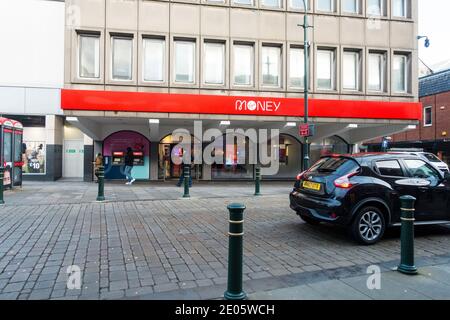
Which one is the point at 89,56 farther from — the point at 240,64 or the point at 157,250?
the point at 157,250

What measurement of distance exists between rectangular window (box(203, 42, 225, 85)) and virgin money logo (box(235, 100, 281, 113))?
141 centimetres

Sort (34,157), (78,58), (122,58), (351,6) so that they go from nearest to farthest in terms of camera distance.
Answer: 1. (78,58)
2. (122,58)
3. (351,6)
4. (34,157)

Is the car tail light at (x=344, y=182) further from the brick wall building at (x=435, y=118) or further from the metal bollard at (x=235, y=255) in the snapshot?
the brick wall building at (x=435, y=118)

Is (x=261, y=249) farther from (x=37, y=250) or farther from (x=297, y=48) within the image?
(x=297, y=48)

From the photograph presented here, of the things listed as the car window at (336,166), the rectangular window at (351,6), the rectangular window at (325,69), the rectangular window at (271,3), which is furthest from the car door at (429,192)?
the rectangular window at (351,6)

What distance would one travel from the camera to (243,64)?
17.4 metres

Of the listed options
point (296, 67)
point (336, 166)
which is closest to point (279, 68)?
point (296, 67)

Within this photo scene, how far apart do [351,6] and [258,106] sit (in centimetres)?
751

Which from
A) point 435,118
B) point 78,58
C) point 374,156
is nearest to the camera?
point 374,156

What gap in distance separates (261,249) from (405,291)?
225 cm

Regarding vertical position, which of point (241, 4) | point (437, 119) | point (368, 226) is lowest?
point (368, 226)

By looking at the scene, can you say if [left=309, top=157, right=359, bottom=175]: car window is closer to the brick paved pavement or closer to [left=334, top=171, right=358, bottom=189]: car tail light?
[left=334, top=171, right=358, bottom=189]: car tail light

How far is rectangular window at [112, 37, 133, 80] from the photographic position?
53.6ft
